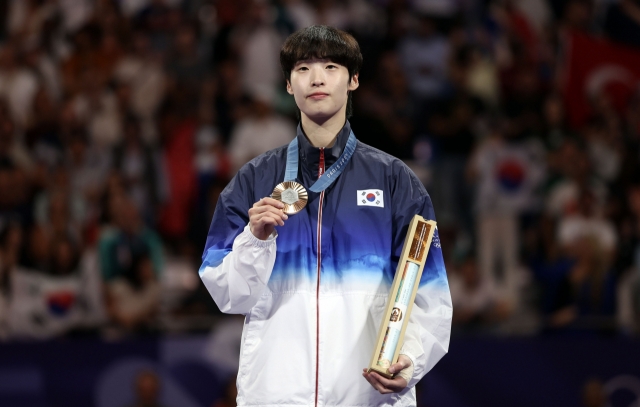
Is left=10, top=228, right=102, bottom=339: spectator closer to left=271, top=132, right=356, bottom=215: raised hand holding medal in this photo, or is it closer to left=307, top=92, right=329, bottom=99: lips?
left=271, top=132, right=356, bottom=215: raised hand holding medal

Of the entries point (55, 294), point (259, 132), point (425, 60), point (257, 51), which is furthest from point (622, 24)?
point (55, 294)

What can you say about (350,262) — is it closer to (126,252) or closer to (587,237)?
(126,252)

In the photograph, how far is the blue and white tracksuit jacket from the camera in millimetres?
3609

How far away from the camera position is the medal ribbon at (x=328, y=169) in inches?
149

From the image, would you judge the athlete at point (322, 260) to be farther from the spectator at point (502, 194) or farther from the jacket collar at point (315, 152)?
the spectator at point (502, 194)

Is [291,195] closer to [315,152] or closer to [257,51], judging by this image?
[315,152]

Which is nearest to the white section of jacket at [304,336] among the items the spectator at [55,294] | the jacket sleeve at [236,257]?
the jacket sleeve at [236,257]

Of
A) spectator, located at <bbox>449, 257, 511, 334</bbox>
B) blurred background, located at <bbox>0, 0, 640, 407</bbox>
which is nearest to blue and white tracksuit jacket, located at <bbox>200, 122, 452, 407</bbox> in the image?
blurred background, located at <bbox>0, 0, 640, 407</bbox>

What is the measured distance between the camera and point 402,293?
3543mm

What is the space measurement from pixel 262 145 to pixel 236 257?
7.25 metres

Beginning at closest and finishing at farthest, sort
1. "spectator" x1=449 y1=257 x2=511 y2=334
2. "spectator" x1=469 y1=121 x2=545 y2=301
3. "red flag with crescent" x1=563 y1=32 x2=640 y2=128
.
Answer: "spectator" x1=449 y1=257 x2=511 y2=334 → "spectator" x1=469 y1=121 x2=545 y2=301 → "red flag with crescent" x1=563 y1=32 x2=640 y2=128

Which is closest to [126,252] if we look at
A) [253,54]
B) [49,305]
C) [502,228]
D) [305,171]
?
[49,305]

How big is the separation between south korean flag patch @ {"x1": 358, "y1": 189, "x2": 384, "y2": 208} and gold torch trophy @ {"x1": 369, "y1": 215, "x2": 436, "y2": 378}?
183 millimetres

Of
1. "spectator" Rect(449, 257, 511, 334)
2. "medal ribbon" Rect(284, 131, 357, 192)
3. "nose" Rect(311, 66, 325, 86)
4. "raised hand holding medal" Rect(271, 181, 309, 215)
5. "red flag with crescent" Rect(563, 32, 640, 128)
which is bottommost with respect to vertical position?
"spectator" Rect(449, 257, 511, 334)
